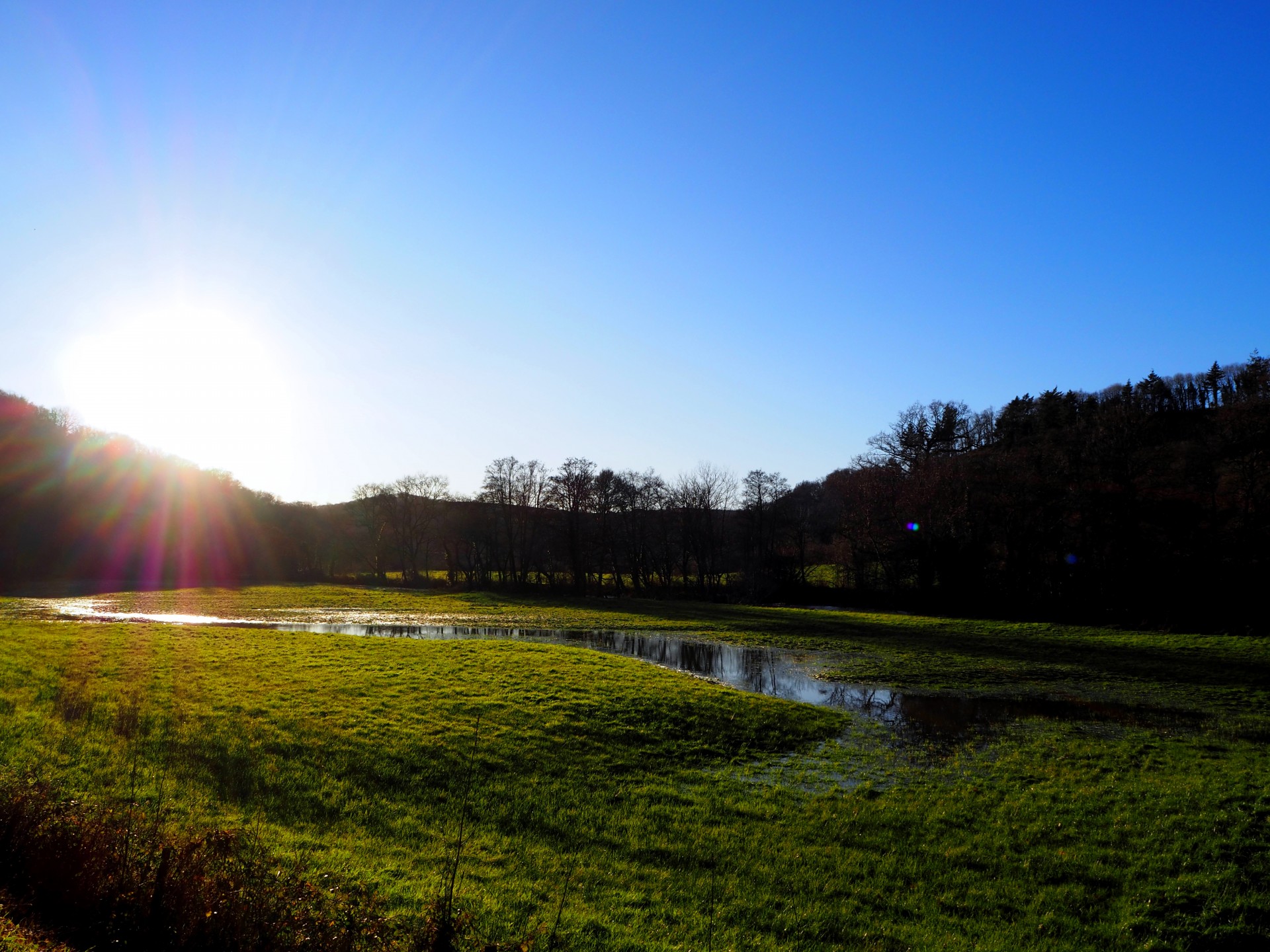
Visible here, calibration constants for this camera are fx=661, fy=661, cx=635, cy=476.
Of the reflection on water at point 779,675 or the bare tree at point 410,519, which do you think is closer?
the reflection on water at point 779,675

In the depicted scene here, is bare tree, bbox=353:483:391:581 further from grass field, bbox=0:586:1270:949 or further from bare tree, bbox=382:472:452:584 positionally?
grass field, bbox=0:586:1270:949

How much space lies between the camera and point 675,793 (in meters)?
11.5

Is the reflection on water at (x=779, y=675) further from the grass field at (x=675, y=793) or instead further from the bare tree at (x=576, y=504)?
the bare tree at (x=576, y=504)

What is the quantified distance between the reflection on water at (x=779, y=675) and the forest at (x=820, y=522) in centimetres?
2532

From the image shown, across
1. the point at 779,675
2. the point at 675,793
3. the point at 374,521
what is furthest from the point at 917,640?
the point at 374,521

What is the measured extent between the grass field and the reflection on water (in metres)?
1.31

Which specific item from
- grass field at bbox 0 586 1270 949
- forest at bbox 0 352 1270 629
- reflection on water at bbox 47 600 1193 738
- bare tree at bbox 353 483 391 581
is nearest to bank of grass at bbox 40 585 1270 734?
grass field at bbox 0 586 1270 949

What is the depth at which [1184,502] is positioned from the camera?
44.7m

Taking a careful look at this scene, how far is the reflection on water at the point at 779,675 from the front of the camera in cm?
1812

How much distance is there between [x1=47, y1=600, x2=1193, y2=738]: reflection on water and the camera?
18.1m

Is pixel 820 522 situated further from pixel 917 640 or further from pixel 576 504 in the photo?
pixel 917 640

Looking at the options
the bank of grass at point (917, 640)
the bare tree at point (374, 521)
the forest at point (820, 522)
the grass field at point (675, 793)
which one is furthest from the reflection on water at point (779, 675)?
the bare tree at point (374, 521)

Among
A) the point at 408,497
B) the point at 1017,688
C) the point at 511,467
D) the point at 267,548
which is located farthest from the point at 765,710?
the point at 267,548

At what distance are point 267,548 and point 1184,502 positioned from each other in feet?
300
